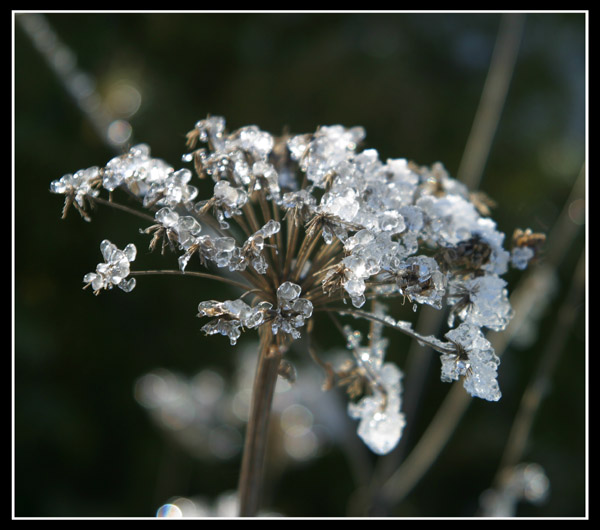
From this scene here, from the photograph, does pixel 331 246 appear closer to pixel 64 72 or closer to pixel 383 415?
pixel 383 415

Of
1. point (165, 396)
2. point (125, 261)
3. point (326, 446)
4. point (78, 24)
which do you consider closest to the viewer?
point (125, 261)

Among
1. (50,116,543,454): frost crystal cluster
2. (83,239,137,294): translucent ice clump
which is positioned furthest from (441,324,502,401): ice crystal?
(83,239,137,294): translucent ice clump

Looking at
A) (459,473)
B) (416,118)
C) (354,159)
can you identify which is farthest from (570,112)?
(354,159)

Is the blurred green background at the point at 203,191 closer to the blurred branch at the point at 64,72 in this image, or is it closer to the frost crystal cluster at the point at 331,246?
the blurred branch at the point at 64,72

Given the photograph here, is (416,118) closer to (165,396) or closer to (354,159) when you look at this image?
(165,396)

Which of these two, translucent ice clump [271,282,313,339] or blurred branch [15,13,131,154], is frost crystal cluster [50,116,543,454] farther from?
blurred branch [15,13,131,154]

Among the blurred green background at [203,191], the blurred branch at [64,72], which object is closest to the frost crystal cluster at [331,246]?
the blurred branch at [64,72]
